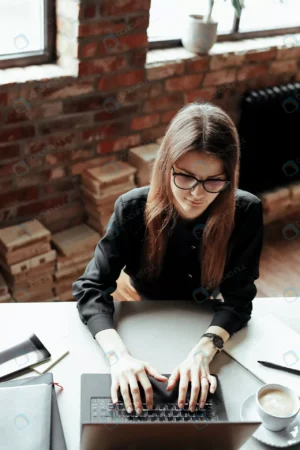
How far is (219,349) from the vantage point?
1.36m

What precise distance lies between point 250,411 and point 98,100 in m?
1.58

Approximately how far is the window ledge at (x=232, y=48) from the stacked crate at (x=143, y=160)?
37 cm

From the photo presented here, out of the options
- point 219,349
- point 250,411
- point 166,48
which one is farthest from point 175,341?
point 166,48

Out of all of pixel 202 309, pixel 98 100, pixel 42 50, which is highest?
pixel 42 50

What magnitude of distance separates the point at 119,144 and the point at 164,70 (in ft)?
1.30

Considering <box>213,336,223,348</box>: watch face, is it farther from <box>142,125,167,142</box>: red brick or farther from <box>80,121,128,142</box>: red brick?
<box>142,125,167,142</box>: red brick

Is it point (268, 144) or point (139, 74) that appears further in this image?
point (268, 144)

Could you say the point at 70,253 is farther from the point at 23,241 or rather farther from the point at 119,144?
the point at 119,144

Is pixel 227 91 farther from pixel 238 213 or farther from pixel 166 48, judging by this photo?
pixel 238 213

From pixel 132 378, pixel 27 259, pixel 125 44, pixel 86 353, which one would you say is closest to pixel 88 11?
pixel 125 44

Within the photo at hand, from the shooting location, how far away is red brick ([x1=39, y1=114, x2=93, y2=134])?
2.29 meters

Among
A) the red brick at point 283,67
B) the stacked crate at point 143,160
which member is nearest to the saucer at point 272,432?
the stacked crate at point 143,160

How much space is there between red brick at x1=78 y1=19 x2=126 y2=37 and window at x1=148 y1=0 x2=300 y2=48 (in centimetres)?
19

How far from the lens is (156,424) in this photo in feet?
3.10
